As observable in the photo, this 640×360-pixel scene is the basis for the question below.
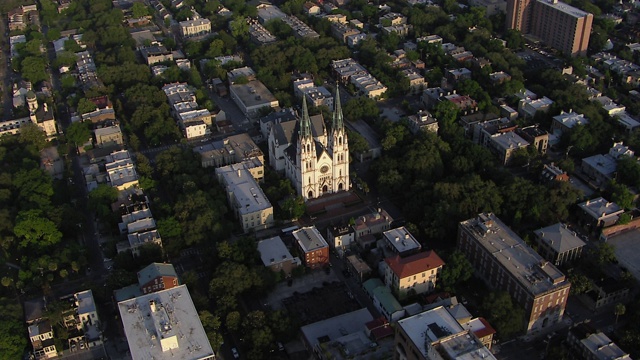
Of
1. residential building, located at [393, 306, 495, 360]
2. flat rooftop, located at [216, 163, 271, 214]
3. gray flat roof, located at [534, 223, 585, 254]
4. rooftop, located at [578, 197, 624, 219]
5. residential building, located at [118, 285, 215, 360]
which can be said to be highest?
residential building, located at [393, 306, 495, 360]

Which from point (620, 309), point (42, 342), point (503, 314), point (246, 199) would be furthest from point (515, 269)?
point (42, 342)

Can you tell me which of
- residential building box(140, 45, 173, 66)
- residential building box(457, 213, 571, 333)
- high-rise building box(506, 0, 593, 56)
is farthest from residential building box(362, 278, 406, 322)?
high-rise building box(506, 0, 593, 56)

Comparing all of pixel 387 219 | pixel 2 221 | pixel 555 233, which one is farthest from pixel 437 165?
pixel 2 221

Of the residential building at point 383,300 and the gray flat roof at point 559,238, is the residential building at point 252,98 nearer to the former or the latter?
the residential building at point 383,300

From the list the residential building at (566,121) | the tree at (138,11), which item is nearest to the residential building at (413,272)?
the residential building at (566,121)

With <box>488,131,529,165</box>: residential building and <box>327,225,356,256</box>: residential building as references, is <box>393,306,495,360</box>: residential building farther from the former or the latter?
<box>488,131,529,165</box>: residential building

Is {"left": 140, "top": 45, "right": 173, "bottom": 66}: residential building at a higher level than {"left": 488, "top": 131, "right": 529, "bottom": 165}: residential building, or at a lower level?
higher
